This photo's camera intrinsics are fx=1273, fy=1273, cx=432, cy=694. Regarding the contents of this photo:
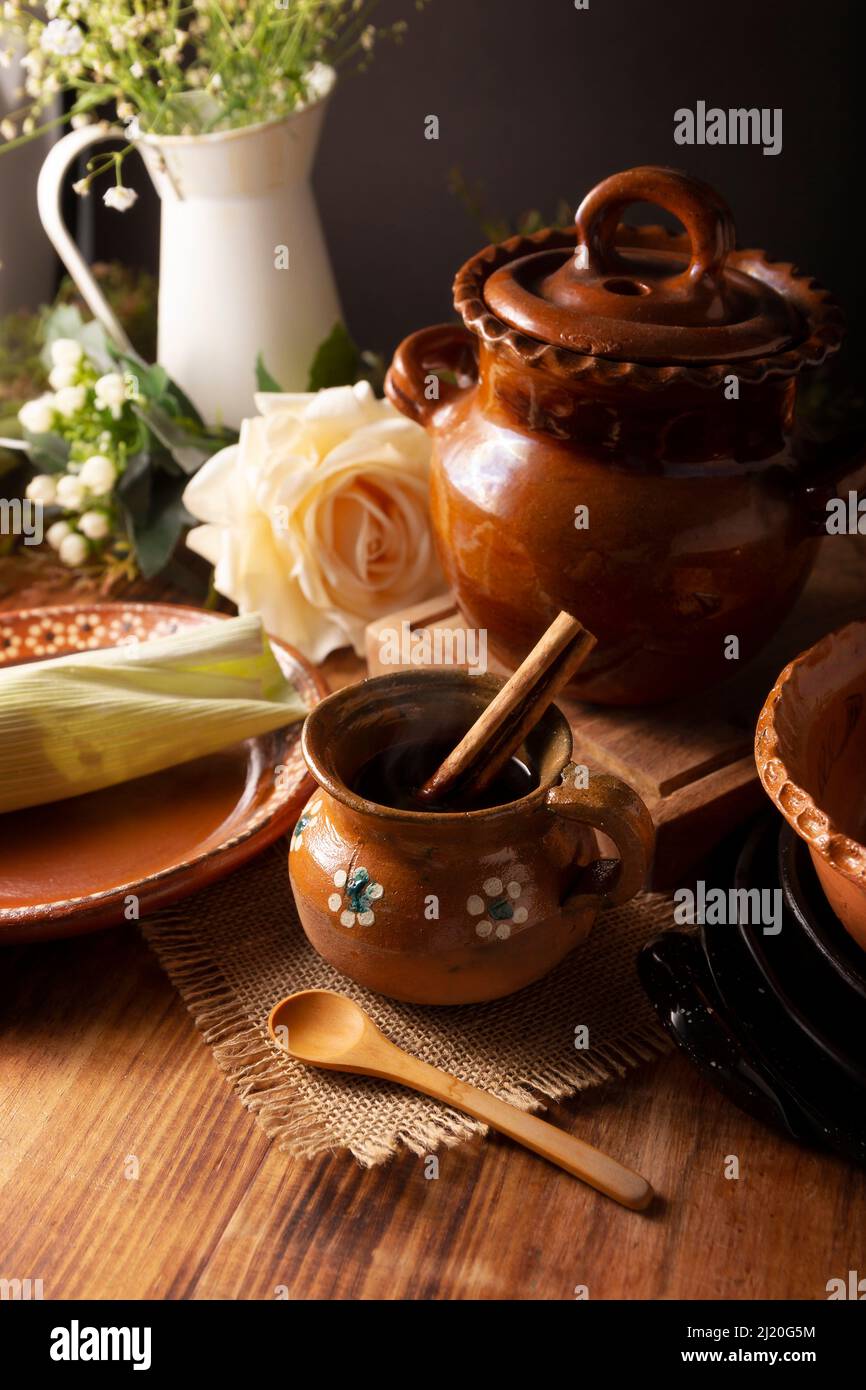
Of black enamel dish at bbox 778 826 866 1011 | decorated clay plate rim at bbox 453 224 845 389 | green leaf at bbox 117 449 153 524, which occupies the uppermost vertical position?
decorated clay plate rim at bbox 453 224 845 389

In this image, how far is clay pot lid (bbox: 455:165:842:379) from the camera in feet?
2.75

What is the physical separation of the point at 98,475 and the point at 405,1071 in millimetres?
718

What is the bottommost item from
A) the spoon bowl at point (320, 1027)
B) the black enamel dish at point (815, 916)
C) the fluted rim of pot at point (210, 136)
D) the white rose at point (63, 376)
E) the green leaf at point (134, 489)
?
the spoon bowl at point (320, 1027)

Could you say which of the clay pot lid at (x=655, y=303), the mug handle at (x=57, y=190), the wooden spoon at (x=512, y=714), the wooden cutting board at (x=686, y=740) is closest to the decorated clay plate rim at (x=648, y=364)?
the clay pot lid at (x=655, y=303)

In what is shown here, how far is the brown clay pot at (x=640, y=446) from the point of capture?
2.79 feet

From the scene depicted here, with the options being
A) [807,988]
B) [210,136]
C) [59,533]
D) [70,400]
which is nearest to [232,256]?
[210,136]

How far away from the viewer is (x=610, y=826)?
78 cm

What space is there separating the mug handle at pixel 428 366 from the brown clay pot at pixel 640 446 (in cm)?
5

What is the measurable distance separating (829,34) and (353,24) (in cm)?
51

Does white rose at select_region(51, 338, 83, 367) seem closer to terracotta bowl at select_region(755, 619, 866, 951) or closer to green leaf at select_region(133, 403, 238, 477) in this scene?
green leaf at select_region(133, 403, 238, 477)

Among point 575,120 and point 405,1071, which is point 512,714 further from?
point 575,120

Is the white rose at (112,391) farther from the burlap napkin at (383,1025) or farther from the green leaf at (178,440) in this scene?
the burlap napkin at (383,1025)

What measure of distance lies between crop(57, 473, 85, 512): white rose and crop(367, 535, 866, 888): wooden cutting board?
1.16 feet

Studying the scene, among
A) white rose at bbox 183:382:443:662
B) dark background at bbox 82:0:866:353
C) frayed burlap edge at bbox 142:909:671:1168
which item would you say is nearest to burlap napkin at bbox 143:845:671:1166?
frayed burlap edge at bbox 142:909:671:1168
